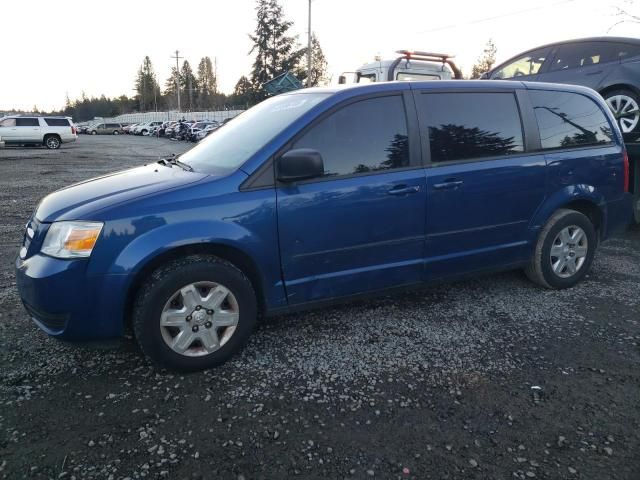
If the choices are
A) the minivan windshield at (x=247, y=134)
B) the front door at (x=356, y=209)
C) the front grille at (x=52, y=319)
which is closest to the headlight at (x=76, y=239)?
the front grille at (x=52, y=319)

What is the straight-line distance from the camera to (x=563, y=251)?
4250 millimetres

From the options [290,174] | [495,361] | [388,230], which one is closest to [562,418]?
[495,361]

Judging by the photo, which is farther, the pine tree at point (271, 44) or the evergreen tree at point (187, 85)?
the evergreen tree at point (187, 85)

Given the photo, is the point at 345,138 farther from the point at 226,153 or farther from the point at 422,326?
the point at 422,326

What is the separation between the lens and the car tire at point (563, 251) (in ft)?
13.5

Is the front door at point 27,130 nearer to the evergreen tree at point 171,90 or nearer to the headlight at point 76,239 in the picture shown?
the headlight at point 76,239

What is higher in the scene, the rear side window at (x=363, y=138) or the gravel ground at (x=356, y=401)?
the rear side window at (x=363, y=138)

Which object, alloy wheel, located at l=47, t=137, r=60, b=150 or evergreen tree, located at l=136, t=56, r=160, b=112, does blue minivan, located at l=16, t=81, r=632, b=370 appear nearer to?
alloy wheel, located at l=47, t=137, r=60, b=150

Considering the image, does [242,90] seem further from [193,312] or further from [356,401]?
[356,401]

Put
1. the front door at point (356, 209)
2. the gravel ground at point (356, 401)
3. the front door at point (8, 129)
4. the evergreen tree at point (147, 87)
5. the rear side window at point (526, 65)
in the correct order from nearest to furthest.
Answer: the gravel ground at point (356, 401) → the front door at point (356, 209) → the rear side window at point (526, 65) → the front door at point (8, 129) → the evergreen tree at point (147, 87)

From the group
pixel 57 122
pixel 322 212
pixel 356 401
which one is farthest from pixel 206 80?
pixel 356 401

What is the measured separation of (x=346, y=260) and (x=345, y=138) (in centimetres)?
85

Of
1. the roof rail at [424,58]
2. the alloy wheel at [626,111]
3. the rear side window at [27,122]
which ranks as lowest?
the alloy wheel at [626,111]

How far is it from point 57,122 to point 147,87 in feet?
280
